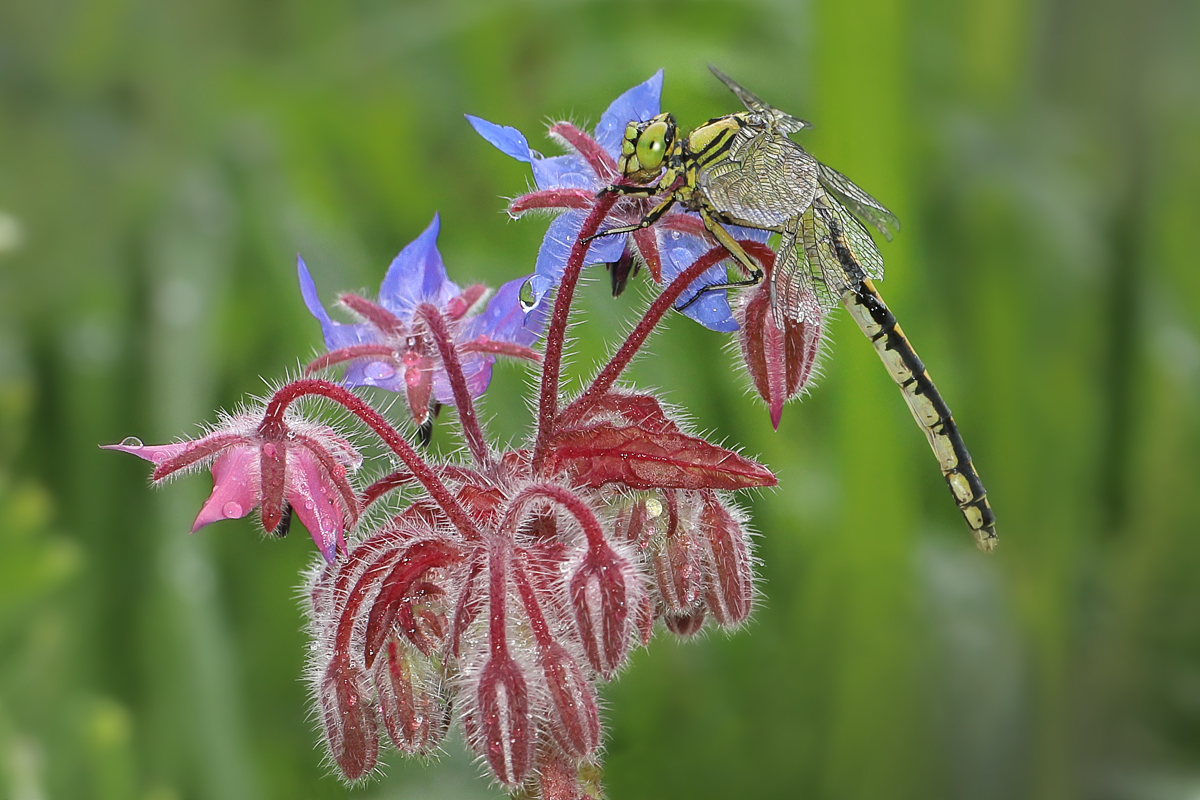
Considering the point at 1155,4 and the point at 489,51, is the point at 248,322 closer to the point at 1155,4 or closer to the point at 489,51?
the point at 489,51

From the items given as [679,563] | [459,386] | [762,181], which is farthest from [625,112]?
[679,563]

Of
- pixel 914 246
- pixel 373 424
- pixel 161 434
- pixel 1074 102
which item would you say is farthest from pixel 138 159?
pixel 1074 102

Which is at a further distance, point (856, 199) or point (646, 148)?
point (856, 199)

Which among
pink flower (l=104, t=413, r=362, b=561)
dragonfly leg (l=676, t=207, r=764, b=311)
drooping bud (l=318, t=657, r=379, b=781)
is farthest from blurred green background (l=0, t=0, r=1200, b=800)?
dragonfly leg (l=676, t=207, r=764, b=311)

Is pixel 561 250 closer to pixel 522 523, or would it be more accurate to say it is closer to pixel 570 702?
pixel 522 523

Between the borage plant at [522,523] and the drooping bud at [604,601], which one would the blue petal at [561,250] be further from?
the drooping bud at [604,601]

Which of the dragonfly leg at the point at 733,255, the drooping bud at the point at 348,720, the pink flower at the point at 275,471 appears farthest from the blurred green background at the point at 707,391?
the dragonfly leg at the point at 733,255

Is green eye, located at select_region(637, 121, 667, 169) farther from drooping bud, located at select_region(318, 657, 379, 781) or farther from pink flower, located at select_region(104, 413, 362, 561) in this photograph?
drooping bud, located at select_region(318, 657, 379, 781)
